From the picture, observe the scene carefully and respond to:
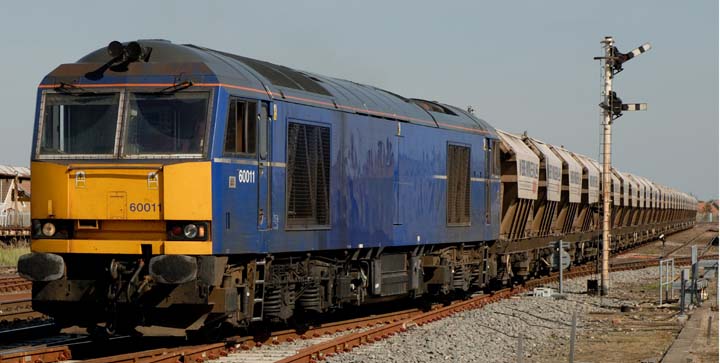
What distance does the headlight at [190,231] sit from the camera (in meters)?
12.9

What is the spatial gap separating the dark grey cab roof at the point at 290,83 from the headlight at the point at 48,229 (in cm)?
210

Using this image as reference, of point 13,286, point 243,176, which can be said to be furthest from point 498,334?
point 13,286

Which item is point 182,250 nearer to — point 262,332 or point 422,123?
point 262,332

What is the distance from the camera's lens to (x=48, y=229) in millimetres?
13336

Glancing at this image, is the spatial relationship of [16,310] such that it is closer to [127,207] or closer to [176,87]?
[127,207]

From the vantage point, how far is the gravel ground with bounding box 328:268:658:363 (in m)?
14.9

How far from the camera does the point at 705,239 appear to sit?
6869 cm

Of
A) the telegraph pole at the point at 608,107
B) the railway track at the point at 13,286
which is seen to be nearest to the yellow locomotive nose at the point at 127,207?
the railway track at the point at 13,286

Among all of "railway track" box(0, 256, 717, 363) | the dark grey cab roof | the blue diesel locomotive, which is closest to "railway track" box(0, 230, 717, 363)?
"railway track" box(0, 256, 717, 363)

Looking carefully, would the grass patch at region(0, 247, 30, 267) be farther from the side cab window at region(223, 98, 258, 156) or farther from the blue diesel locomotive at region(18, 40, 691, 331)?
the side cab window at region(223, 98, 258, 156)

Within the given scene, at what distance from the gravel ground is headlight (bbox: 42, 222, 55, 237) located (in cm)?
376

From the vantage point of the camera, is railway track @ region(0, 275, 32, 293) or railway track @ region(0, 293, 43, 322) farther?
railway track @ region(0, 275, 32, 293)

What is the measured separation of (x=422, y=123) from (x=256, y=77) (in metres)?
5.75

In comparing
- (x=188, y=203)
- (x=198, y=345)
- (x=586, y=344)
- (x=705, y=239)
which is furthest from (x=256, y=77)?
(x=705, y=239)
